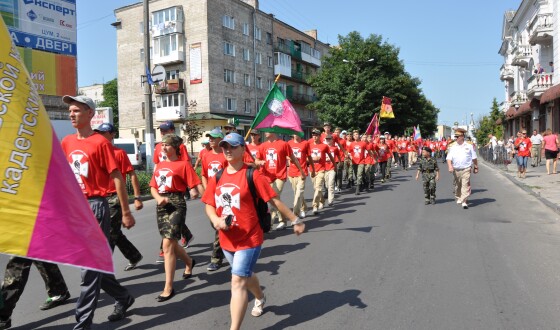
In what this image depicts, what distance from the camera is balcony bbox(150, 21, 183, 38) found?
41812 mm

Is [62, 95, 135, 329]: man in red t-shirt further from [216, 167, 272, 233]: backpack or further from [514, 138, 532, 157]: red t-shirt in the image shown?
[514, 138, 532, 157]: red t-shirt

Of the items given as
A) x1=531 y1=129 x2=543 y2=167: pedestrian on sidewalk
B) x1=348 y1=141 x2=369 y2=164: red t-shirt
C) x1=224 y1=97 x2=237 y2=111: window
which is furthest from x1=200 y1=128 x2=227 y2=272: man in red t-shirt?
x1=224 y1=97 x2=237 y2=111: window

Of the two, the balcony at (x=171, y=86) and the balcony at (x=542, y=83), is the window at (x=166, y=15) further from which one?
the balcony at (x=542, y=83)

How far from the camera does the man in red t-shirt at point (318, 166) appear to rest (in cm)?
1025

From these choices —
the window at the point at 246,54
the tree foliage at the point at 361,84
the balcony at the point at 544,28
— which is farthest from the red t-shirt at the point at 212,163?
the window at the point at 246,54

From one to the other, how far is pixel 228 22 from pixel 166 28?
5749 mm

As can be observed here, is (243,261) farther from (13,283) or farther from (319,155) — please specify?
(319,155)

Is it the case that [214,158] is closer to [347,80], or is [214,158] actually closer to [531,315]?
[531,315]

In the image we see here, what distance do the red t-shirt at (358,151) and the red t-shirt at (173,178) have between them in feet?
30.7

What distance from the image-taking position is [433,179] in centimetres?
1115

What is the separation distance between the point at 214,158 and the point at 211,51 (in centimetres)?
3675

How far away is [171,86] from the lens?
139ft

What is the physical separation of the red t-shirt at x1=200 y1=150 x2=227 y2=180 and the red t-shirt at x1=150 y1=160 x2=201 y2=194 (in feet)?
3.09

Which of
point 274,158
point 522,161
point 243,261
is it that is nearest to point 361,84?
point 522,161
